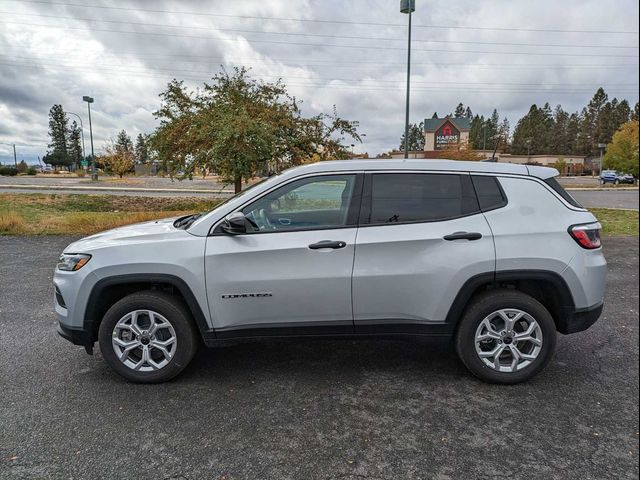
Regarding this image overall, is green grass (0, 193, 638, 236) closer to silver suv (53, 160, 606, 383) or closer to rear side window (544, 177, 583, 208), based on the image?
rear side window (544, 177, 583, 208)

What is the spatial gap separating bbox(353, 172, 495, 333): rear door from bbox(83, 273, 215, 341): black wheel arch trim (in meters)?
1.18

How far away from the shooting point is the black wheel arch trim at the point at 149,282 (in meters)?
3.22

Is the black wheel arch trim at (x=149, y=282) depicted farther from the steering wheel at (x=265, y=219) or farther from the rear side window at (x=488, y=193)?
the rear side window at (x=488, y=193)

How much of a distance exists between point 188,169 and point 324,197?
10.3 meters

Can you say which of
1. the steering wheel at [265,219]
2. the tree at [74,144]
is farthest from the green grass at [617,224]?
the tree at [74,144]

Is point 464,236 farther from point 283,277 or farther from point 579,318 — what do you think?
point 283,277

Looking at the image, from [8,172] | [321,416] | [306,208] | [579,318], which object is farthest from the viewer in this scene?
[8,172]

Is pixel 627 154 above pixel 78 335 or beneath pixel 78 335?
above

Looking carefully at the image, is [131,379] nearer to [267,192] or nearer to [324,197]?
[267,192]

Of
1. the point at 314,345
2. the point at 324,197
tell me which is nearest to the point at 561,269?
the point at 324,197

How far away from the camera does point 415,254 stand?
3215mm

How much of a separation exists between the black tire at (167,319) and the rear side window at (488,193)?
97.1 inches

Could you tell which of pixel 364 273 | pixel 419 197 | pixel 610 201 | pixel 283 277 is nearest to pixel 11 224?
pixel 283 277

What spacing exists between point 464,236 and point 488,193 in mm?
440
